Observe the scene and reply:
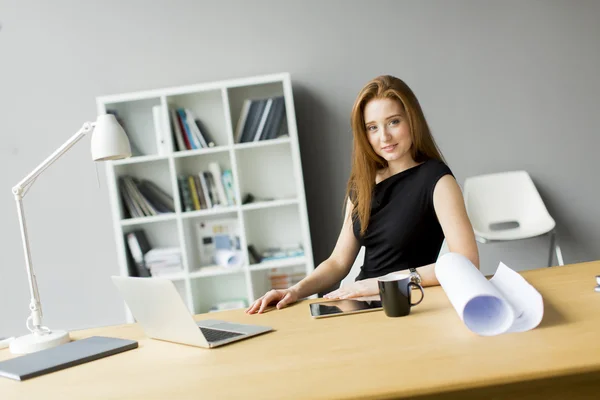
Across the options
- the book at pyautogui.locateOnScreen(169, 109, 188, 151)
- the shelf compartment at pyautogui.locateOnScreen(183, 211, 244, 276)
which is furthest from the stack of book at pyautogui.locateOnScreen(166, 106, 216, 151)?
the shelf compartment at pyautogui.locateOnScreen(183, 211, 244, 276)

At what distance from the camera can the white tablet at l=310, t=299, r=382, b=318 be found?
1.54 metres

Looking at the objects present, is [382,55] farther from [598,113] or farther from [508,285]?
[508,285]

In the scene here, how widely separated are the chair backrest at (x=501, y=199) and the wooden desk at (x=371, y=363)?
236 cm

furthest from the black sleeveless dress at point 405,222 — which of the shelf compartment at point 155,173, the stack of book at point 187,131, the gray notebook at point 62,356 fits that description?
the shelf compartment at point 155,173

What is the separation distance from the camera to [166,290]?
4.55ft

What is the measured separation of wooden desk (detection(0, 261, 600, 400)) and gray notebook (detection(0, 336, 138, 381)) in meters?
0.03

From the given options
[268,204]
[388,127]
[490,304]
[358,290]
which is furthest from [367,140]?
[268,204]

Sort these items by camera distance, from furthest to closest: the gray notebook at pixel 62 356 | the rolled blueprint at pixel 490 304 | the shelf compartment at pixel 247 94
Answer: the shelf compartment at pixel 247 94
the gray notebook at pixel 62 356
the rolled blueprint at pixel 490 304

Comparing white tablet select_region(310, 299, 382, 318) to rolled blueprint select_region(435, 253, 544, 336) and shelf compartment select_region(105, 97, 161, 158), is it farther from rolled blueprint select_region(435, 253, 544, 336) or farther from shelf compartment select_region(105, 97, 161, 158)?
shelf compartment select_region(105, 97, 161, 158)

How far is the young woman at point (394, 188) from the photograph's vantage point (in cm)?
209

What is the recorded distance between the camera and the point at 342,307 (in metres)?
1.60

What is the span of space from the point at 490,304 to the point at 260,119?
2.67m

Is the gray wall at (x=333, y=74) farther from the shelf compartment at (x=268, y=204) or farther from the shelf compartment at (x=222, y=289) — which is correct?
the shelf compartment at (x=222, y=289)

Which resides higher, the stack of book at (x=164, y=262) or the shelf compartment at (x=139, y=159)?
the shelf compartment at (x=139, y=159)
